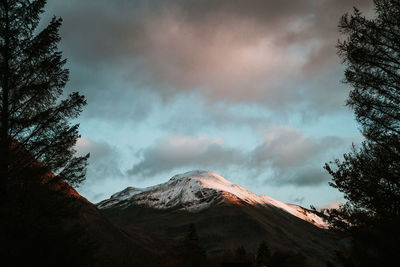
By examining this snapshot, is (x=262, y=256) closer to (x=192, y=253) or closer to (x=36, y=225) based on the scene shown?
(x=192, y=253)

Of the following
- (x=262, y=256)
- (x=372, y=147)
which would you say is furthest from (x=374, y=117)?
(x=262, y=256)

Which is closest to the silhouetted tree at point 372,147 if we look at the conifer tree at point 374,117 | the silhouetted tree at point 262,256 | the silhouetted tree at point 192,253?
the conifer tree at point 374,117

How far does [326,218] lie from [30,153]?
416 inches

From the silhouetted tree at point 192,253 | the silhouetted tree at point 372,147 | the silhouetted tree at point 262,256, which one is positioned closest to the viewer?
the silhouetted tree at point 372,147

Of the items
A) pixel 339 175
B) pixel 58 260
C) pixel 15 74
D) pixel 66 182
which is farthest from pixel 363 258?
pixel 15 74

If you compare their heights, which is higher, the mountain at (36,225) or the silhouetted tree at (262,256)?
the silhouetted tree at (262,256)

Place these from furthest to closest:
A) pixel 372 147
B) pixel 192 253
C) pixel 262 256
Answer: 1. pixel 262 256
2. pixel 192 253
3. pixel 372 147

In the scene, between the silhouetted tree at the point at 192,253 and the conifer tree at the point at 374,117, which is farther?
the silhouetted tree at the point at 192,253

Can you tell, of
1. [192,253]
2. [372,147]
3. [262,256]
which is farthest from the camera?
[262,256]

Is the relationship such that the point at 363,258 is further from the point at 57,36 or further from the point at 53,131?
the point at 57,36

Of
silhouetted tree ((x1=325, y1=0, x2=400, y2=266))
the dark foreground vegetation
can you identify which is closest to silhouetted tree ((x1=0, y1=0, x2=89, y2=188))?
the dark foreground vegetation

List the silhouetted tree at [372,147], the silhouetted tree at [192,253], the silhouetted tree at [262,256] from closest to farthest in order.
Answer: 1. the silhouetted tree at [372,147]
2. the silhouetted tree at [192,253]
3. the silhouetted tree at [262,256]

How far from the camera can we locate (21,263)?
9.19 meters

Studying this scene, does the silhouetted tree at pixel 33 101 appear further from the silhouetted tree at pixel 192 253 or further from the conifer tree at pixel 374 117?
the silhouetted tree at pixel 192 253
